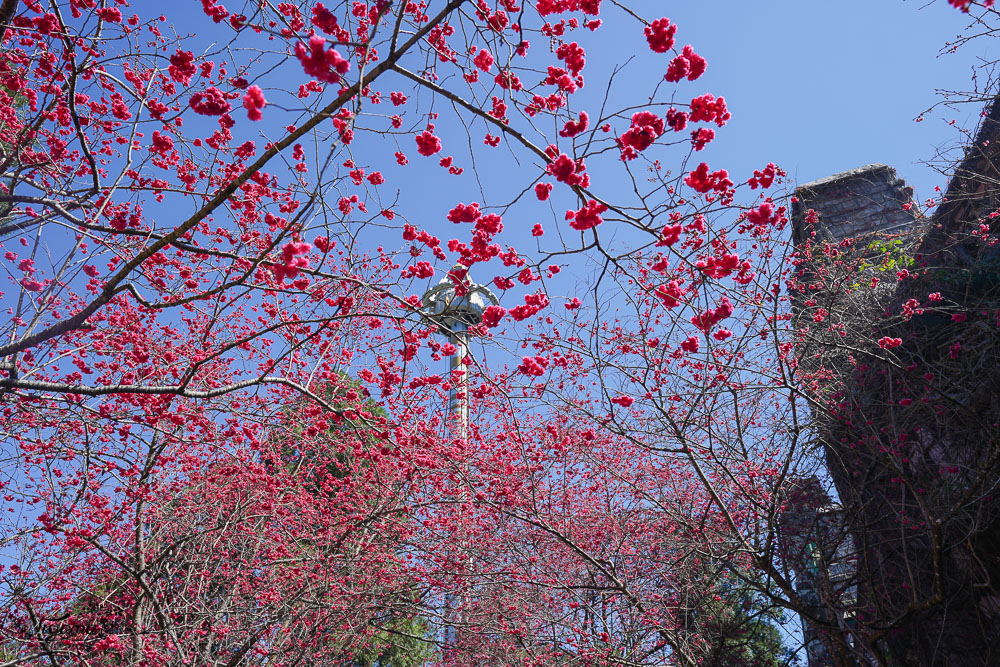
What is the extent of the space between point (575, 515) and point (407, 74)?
7894 mm

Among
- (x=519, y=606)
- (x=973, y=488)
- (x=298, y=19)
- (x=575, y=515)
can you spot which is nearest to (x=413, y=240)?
(x=298, y=19)

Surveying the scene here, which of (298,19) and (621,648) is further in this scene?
(621,648)

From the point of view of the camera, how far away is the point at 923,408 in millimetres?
6430

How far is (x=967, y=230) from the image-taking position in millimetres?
7277

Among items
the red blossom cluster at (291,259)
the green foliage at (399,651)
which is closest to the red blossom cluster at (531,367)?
the red blossom cluster at (291,259)

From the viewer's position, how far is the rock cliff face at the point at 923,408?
571 cm

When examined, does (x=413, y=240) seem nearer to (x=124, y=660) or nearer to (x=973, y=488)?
(x=973, y=488)

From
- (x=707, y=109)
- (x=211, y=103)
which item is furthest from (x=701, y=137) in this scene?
(x=211, y=103)

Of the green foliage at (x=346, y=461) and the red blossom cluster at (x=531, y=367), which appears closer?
the red blossom cluster at (x=531, y=367)

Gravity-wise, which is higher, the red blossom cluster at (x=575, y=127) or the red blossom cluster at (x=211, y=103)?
the red blossom cluster at (x=211, y=103)

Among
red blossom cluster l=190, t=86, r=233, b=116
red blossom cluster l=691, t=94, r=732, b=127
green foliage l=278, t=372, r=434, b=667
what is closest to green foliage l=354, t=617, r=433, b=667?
green foliage l=278, t=372, r=434, b=667

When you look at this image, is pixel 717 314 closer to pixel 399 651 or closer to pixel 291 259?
pixel 291 259

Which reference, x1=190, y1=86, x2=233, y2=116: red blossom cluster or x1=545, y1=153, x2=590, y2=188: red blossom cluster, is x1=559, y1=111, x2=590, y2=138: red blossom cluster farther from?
x1=190, y1=86, x2=233, y2=116: red blossom cluster

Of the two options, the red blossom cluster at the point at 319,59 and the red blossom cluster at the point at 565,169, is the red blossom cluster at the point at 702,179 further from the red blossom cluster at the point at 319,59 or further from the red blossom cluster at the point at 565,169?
the red blossom cluster at the point at 319,59
